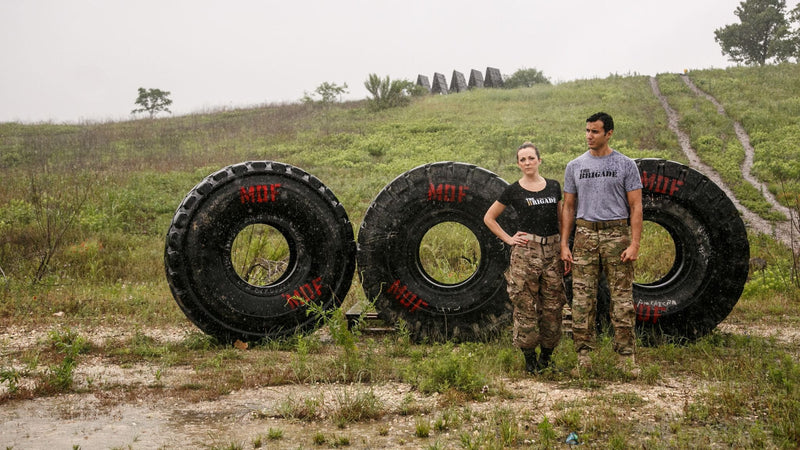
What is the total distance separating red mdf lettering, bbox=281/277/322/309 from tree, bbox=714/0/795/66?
1861 inches

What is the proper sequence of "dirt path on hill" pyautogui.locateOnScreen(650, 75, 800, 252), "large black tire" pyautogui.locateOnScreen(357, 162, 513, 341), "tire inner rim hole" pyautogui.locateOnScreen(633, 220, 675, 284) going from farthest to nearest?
"dirt path on hill" pyautogui.locateOnScreen(650, 75, 800, 252) < "tire inner rim hole" pyautogui.locateOnScreen(633, 220, 675, 284) < "large black tire" pyautogui.locateOnScreen(357, 162, 513, 341)

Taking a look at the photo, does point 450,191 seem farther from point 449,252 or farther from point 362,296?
point 449,252

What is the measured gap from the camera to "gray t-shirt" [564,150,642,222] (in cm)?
495

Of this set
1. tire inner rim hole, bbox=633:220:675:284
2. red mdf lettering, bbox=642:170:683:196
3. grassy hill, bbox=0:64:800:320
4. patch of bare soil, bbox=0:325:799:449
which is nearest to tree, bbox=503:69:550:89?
grassy hill, bbox=0:64:800:320

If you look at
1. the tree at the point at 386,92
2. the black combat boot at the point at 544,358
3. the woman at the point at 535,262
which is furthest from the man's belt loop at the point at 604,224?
the tree at the point at 386,92

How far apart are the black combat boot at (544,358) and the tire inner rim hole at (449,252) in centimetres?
397

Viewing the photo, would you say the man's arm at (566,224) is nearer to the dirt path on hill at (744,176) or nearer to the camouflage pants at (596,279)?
the camouflage pants at (596,279)

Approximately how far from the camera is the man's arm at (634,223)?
16.0 ft

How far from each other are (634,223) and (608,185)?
1.24ft

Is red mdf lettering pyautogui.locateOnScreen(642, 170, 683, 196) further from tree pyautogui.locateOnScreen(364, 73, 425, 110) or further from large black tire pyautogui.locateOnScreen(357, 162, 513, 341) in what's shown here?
tree pyautogui.locateOnScreen(364, 73, 425, 110)

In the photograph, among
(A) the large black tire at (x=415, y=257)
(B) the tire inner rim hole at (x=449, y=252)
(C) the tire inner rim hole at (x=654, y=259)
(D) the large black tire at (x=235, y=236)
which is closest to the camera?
(D) the large black tire at (x=235, y=236)

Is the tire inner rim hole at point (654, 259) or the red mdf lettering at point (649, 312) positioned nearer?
the red mdf lettering at point (649, 312)

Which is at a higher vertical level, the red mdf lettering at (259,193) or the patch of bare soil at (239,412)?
the red mdf lettering at (259,193)

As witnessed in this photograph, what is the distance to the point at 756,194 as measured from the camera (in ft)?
46.0
